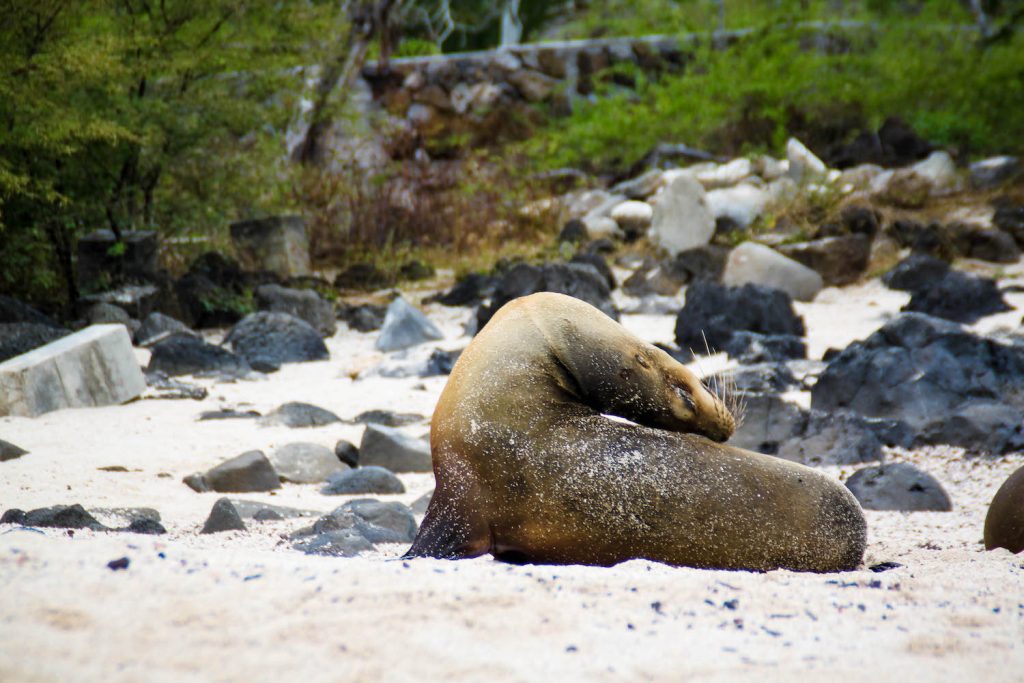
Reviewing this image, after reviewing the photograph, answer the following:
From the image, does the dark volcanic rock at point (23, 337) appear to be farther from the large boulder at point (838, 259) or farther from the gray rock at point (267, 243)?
the large boulder at point (838, 259)

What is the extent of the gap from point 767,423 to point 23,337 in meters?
4.60

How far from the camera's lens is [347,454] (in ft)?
15.9

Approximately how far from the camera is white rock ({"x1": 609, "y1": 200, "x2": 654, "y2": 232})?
11.6 metres

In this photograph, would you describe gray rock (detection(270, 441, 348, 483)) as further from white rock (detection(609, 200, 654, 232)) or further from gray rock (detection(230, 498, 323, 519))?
white rock (detection(609, 200, 654, 232))

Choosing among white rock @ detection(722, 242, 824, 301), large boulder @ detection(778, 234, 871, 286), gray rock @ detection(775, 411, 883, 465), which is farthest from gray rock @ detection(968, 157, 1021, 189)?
gray rock @ detection(775, 411, 883, 465)

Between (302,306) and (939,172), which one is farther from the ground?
(302,306)

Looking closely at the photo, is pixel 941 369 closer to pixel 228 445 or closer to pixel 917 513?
pixel 917 513

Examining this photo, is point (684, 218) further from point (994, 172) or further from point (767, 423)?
point (767, 423)

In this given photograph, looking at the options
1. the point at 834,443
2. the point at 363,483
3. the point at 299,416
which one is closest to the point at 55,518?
the point at 363,483

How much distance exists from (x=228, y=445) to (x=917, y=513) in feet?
10.2

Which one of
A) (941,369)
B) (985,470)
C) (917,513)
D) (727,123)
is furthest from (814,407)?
(727,123)

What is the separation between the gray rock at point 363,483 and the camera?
4.34 m

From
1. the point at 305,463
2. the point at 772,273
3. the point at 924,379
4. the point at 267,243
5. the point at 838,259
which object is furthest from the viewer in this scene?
the point at 267,243

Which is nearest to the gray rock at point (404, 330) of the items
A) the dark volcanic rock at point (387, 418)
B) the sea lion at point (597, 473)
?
the dark volcanic rock at point (387, 418)
